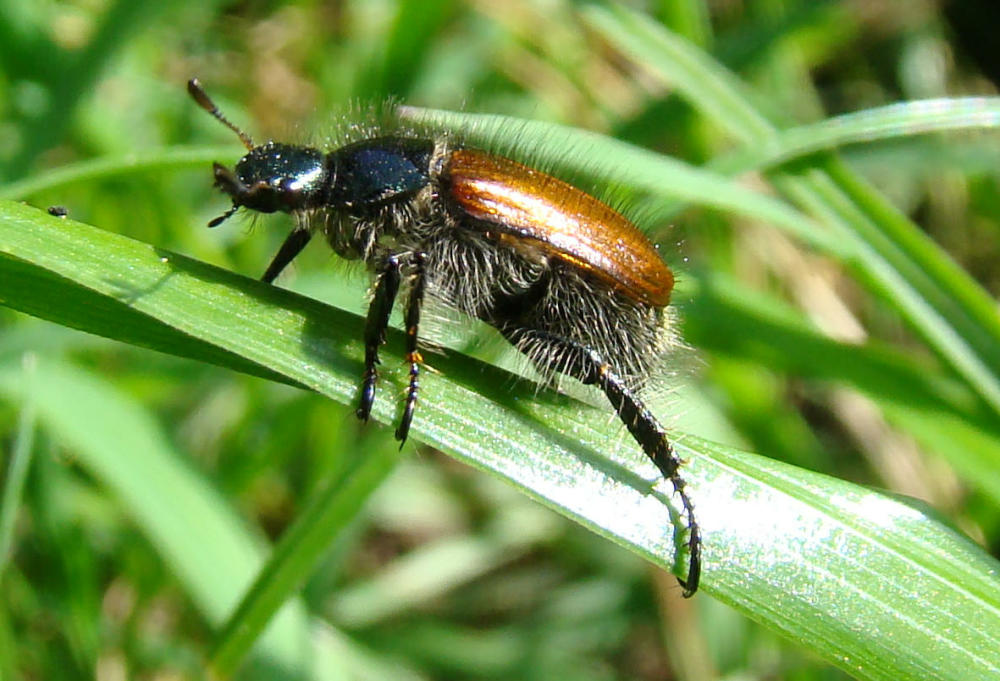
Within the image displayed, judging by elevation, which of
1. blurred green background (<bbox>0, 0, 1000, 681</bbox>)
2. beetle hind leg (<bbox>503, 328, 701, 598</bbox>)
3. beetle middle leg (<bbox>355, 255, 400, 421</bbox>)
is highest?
beetle middle leg (<bbox>355, 255, 400, 421</bbox>)

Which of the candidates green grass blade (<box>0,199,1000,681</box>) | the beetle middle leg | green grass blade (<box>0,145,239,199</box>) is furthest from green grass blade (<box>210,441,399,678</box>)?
green grass blade (<box>0,145,239,199</box>)

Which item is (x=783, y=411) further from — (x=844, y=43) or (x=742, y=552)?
(x=844, y=43)

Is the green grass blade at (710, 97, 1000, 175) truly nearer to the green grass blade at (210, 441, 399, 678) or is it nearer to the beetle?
the beetle

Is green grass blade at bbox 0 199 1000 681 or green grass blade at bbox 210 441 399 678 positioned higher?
green grass blade at bbox 0 199 1000 681

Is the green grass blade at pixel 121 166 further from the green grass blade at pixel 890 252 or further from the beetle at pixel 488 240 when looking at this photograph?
the green grass blade at pixel 890 252

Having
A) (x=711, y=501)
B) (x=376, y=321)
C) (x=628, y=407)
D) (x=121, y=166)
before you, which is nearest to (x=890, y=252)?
(x=628, y=407)

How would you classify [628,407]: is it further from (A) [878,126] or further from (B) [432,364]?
(A) [878,126]

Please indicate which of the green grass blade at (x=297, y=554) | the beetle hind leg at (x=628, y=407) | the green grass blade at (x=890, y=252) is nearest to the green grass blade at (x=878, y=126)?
the green grass blade at (x=890, y=252)
